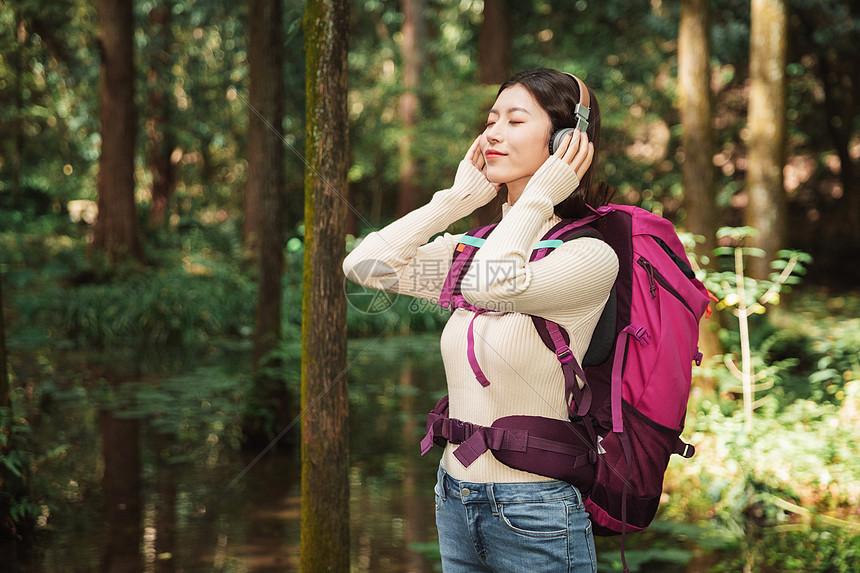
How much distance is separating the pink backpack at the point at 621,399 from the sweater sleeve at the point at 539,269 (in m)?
0.07

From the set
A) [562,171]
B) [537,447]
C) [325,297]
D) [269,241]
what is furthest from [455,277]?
[269,241]

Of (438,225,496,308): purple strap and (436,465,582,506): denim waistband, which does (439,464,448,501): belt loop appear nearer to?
(436,465,582,506): denim waistband

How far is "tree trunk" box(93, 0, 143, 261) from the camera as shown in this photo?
44.0 feet

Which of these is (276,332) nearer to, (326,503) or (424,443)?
(326,503)

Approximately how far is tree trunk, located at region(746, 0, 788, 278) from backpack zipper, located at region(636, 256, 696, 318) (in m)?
7.28

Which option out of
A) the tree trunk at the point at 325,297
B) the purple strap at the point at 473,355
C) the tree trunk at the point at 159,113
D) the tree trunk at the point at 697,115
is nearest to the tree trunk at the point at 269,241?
the tree trunk at the point at 325,297

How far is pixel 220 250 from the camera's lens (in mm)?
18094

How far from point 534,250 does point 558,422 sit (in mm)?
428

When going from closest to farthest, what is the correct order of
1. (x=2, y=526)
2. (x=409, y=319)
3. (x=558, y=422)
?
(x=558, y=422) → (x=2, y=526) → (x=409, y=319)

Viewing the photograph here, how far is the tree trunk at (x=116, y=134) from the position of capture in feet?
44.0

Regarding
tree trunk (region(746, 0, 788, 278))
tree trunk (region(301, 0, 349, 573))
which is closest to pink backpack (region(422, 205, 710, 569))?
tree trunk (region(301, 0, 349, 573))

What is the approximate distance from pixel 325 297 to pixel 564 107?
1.52 meters

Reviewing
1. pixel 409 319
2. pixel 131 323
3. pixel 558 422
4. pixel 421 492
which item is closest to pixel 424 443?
pixel 558 422

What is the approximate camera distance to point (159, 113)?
20.4 metres
